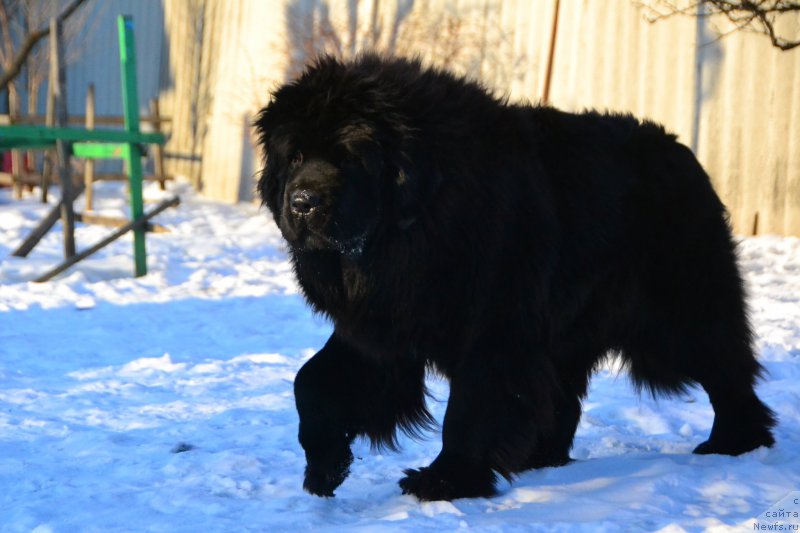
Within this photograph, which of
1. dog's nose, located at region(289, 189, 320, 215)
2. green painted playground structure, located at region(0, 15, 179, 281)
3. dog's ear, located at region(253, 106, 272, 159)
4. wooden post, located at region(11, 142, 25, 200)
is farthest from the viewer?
wooden post, located at region(11, 142, 25, 200)

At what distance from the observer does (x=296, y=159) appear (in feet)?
9.81

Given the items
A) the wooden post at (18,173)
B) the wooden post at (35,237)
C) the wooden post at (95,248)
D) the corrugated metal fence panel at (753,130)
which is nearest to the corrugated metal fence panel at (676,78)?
the corrugated metal fence panel at (753,130)

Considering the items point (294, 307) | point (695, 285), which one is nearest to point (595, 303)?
point (695, 285)

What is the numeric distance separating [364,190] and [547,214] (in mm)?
654

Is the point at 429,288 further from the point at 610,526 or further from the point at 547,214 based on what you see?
the point at 610,526

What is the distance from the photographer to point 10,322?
256 inches

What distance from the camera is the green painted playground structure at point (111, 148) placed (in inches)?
321

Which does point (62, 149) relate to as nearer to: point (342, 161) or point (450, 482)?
point (342, 161)

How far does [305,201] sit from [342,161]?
0.18 metres

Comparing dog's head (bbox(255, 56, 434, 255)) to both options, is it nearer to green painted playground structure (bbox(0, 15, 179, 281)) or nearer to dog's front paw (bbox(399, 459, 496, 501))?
dog's front paw (bbox(399, 459, 496, 501))

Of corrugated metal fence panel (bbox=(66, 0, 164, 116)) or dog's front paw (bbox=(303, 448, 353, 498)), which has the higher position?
corrugated metal fence panel (bbox=(66, 0, 164, 116))

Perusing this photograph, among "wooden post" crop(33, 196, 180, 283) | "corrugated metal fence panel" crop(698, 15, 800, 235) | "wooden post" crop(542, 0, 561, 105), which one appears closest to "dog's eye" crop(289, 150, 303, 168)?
"wooden post" crop(33, 196, 180, 283)

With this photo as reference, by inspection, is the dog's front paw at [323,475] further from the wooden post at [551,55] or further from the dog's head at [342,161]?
the wooden post at [551,55]

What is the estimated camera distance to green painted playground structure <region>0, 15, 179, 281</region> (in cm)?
815
